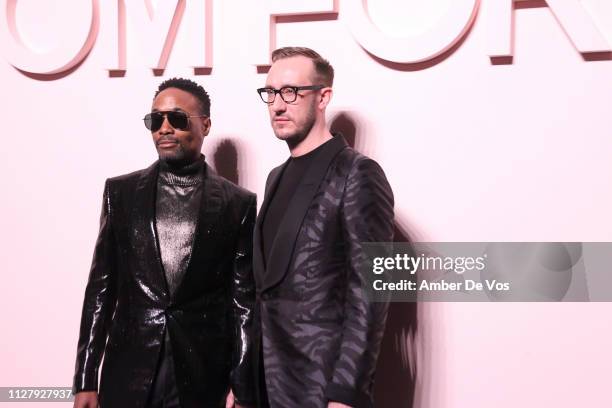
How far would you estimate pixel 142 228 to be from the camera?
109 inches

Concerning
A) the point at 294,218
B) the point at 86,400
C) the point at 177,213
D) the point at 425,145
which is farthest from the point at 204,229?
the point at 425,145

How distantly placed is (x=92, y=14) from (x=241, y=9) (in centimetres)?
62

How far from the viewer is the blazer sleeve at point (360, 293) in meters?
2.40

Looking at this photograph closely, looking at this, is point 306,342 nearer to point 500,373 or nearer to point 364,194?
point 364,194

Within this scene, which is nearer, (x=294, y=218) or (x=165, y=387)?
(x=294, y=218)

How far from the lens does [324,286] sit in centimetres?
252

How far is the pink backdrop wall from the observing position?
9.33 ft

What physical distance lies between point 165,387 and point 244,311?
0.34 meters

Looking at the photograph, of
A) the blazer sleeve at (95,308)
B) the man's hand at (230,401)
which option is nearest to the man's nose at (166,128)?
the blazer sleeve at (95,308)

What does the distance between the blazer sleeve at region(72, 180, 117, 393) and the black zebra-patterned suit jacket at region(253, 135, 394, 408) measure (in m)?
0.54

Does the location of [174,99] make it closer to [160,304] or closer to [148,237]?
[148,237]

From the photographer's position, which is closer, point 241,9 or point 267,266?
Result: point 267,266

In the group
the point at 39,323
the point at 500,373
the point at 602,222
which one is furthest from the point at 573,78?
the point at 39,323

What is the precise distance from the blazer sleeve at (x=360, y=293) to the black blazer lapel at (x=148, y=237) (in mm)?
614
